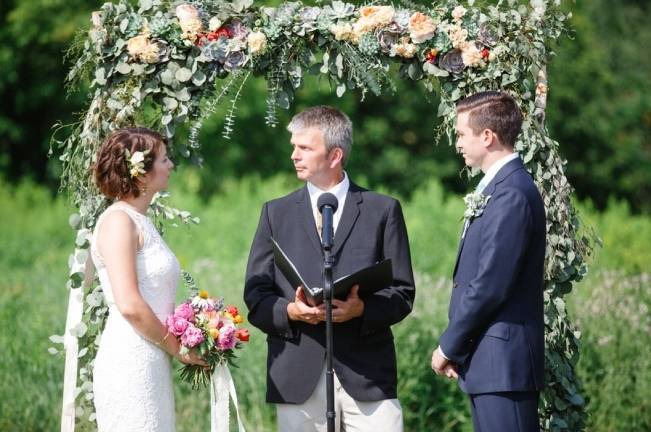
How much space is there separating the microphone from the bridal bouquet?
0.61 meters

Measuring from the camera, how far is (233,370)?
709 cm

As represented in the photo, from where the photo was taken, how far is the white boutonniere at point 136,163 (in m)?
4.08

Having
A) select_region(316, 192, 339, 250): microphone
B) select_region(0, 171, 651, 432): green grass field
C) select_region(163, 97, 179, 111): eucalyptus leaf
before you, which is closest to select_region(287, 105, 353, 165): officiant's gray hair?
select_region(316, 192, 339, 250): microphone

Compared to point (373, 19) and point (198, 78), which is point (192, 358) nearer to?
point (198, 78)

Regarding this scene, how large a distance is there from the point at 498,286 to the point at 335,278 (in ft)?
2.64

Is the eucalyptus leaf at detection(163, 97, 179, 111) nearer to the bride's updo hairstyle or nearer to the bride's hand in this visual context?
the bride's updo hairstyle

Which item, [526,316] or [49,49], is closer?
[526,316]

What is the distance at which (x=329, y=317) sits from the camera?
3.91 meters

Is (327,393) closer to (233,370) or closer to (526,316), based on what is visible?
(526,316)

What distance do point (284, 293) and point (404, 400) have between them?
2.41 metres

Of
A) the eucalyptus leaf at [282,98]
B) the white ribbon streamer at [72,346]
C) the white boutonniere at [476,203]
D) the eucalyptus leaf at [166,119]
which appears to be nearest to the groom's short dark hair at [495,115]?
the white boutonniere at [476,203]

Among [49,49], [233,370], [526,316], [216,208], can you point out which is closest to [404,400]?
[233,370]

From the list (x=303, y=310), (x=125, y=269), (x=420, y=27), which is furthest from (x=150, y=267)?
(x=420, y=27)

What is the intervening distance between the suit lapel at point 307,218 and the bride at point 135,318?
65 cm
